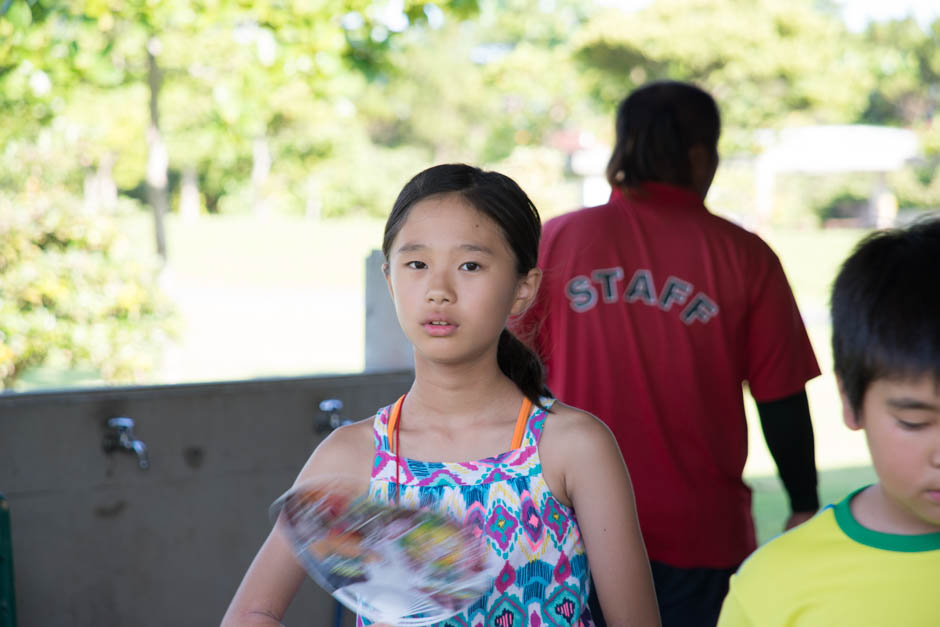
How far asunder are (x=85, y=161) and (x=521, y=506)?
30173 millimetres

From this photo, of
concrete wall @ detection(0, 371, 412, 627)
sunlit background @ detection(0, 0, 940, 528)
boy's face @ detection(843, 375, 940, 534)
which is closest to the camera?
boy's face @ detection(843, 375, 940, 534)

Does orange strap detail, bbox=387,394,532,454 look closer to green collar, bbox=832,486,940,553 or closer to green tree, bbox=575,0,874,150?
green collar, bbox=832,486,940,553

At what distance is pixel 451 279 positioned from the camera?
1554 millimetres

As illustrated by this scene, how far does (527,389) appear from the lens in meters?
1.69

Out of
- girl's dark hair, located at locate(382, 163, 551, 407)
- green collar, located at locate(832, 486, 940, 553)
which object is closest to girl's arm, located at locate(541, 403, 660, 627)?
girl's dark hair, located at locate(382, 163, 551, 407)

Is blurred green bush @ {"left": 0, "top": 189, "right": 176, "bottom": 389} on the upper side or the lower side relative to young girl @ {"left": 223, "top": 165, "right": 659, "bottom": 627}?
lower

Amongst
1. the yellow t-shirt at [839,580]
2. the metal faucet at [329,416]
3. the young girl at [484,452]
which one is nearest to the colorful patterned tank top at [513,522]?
the young girl at [484,452]

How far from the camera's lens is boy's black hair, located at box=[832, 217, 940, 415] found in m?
1.13

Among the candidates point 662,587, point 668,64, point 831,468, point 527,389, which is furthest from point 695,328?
point 668,64

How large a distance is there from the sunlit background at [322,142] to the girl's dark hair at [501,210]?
0.46 metres

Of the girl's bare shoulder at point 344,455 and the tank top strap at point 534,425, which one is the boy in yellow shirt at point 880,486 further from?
the girl's bare shoulder at point 344,455

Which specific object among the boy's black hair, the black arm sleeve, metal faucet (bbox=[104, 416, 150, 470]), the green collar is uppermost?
the boy's black hair

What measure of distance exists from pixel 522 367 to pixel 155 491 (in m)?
1.88

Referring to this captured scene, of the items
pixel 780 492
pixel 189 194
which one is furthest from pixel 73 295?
pixel 189 194
